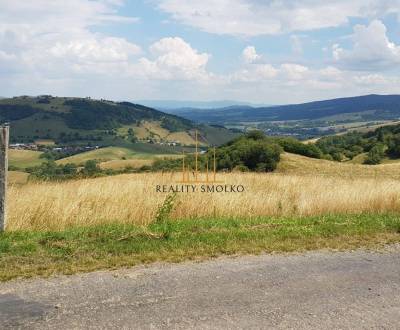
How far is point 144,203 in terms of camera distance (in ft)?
33.2

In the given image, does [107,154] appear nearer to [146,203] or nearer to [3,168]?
[146,203]

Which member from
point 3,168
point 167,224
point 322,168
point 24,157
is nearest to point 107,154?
point 24,157

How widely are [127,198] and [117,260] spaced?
3.96 metres

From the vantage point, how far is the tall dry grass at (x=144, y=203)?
9195 millimetres

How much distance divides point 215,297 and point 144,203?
16.7 ft

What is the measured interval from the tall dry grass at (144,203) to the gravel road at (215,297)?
3.39 metres

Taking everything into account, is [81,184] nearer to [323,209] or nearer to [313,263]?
[323,209]

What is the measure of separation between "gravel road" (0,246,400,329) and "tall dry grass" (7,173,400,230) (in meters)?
3.39

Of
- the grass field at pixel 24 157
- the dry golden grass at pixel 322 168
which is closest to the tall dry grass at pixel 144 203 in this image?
the dry golden grass at pixel 322 168

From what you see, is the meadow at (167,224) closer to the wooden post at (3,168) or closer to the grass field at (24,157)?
the wooden post at (3,168)

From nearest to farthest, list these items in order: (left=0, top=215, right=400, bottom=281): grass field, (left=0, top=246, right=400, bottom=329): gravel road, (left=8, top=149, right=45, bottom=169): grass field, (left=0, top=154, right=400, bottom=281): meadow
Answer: (left=0, top=246, right=400, bottom=329): gravel road
(left=0, top=215, right=400, bottom=281): grass field
(left=0, top=154, right=400, bottom=281): meadow
(left=8, top=149, right=45, bottom=169): grass field

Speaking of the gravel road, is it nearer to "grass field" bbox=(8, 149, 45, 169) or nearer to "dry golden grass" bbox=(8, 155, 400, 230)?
"dry golden grass" bbox=(8, 155, 400, 230)

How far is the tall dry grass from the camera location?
920 centimetres

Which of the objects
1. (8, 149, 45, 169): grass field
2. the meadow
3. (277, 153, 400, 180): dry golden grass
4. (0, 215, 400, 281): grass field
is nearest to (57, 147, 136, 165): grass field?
(8, 149, 45, 169): grass field
